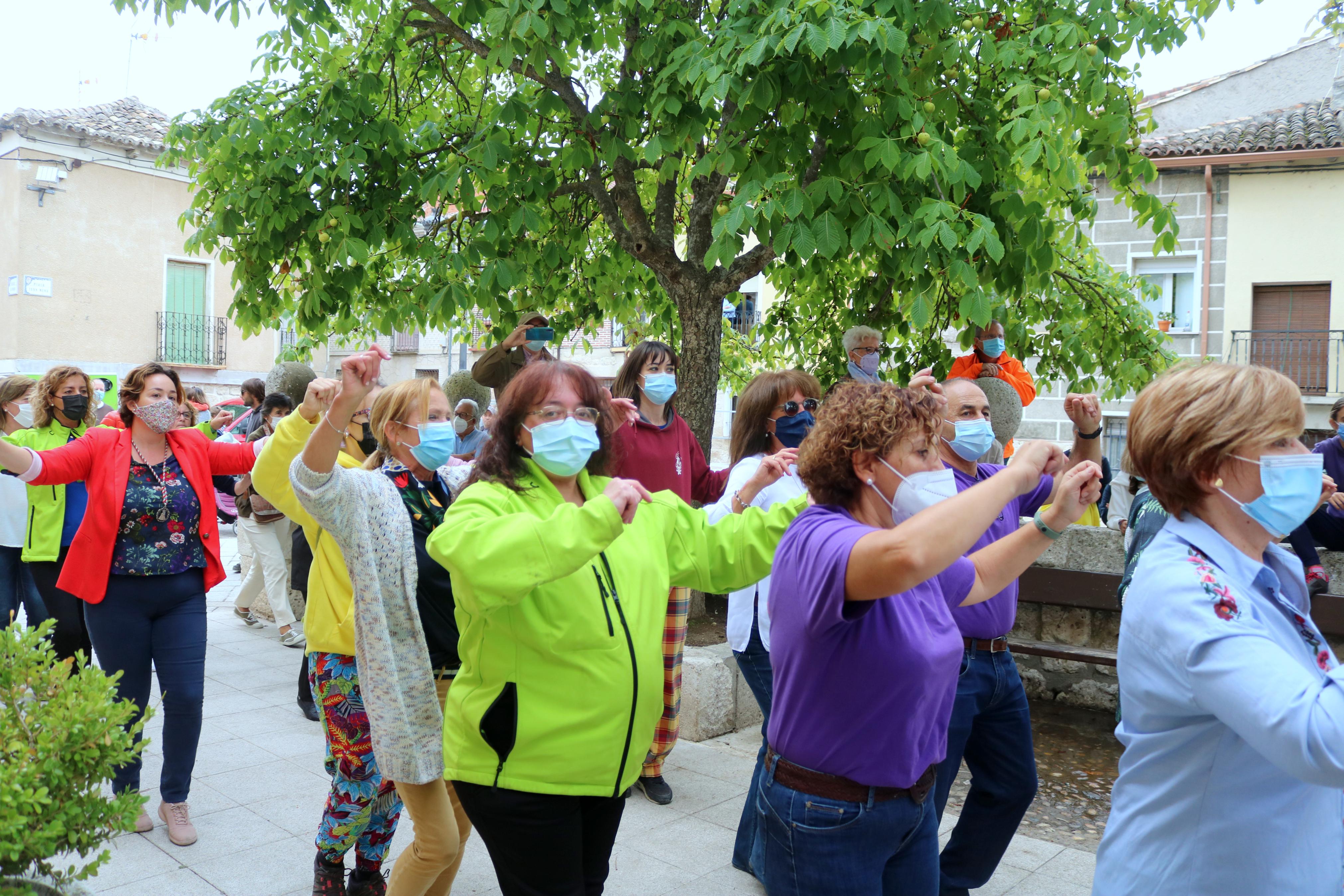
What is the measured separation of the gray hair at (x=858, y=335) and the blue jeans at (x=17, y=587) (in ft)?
16.7

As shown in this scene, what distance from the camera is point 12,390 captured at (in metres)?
6.26

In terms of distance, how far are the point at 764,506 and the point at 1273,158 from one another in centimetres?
1436

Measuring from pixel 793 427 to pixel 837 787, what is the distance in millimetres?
2150

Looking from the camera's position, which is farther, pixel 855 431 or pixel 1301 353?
pixel 1301 353

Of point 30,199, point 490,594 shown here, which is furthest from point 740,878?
point 30,199

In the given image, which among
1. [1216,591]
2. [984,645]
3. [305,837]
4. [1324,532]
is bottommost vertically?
[305,837]

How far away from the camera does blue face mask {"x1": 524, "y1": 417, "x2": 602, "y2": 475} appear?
2.58 m

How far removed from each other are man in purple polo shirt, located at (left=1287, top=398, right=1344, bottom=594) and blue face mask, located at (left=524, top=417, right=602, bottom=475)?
15.2 feet

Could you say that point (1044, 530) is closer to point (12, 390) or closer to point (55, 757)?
point (55, 757)

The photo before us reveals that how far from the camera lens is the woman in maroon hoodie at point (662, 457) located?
484 cm

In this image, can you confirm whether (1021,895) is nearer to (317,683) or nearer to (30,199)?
(317,683)

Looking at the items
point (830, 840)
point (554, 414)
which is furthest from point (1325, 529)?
point (554, 414)

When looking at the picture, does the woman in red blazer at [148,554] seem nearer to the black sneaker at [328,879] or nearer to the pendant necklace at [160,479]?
the pendant necklace at [160,479]

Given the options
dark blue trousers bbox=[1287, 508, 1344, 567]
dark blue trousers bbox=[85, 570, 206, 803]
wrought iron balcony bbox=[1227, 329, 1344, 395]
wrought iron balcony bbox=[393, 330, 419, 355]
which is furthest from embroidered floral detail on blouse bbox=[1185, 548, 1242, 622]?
wrought iron balcony bbox=[393, 330, 419, 355]
